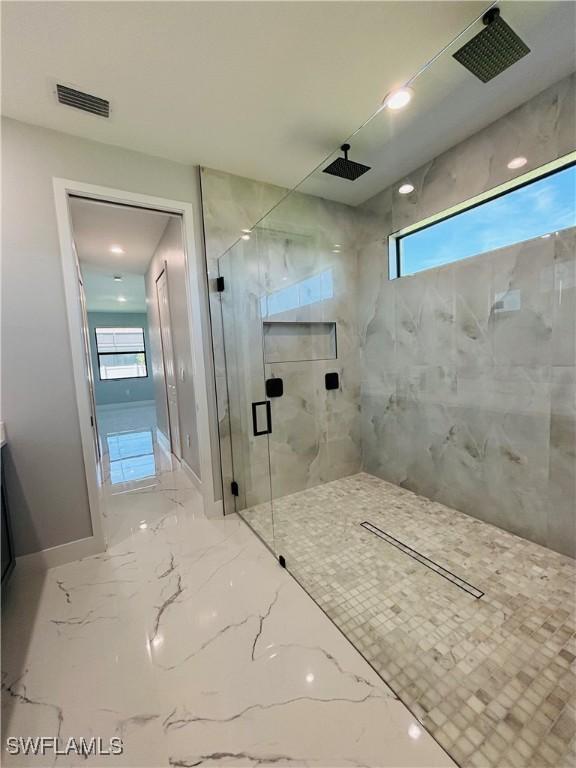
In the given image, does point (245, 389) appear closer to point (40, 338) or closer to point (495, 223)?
point (40, 338)

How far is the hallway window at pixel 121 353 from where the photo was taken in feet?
26.4

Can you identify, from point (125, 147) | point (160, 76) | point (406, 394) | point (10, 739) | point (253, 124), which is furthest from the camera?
point (406, 394)

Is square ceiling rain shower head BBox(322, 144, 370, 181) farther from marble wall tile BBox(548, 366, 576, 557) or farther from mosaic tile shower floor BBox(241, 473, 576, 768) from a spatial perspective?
mosaic tile shower floor BBox(241, 473, 576, 768)

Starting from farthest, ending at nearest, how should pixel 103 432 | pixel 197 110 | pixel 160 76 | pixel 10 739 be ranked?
pixel 103 432 → pixel 197 110 → pixel 160 76 → pixel 10 739

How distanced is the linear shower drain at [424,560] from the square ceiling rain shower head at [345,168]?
2.63 m

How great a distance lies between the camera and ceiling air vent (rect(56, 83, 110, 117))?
1558 mm

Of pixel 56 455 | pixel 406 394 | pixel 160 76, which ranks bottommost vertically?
pixel 56 455

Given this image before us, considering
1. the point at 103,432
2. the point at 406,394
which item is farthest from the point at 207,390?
the point at 103,432

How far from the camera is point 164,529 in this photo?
2.33m

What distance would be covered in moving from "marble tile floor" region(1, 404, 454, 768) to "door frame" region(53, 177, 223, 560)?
56 cm

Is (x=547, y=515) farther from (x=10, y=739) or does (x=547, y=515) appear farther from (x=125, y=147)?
(x=125, y=147)

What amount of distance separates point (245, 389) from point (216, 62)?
6.11 feet

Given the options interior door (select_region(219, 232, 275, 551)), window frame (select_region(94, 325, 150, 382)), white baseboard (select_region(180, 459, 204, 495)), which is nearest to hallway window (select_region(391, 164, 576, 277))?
interior door (select_region(219, 232, 275, 551))

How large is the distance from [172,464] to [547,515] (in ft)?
11.7
